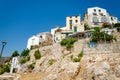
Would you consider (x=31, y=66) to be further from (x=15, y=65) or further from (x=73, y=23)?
(x=73, y=23)

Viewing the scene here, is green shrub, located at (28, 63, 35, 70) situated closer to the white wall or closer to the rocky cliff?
the rocky cliff

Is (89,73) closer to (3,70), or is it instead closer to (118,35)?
(118,35)

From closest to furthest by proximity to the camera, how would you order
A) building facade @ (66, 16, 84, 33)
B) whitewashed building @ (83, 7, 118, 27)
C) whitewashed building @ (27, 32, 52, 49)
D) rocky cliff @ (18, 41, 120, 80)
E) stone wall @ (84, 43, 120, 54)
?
1. rocky cliff @ (18, 41, 120, 80)
2. stone wall @ (84, 43, 120, 54)
3. building facade @ (66, 16, 84, 33)
4. whitewashed building @ (27, 32, 52, 49)
5. whitewashed building @ (83, 7, 118, 27)

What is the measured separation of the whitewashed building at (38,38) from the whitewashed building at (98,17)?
1572cm

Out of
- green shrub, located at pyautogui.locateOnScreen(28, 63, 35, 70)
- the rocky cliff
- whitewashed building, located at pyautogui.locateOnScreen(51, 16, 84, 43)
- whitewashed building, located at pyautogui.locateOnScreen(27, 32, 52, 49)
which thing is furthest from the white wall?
green shrub, located at pyautogui.locateOnScreen(28, 63, 35, 70)

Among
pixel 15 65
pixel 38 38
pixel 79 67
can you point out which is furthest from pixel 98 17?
pixel 79 67

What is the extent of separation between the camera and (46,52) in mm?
50062

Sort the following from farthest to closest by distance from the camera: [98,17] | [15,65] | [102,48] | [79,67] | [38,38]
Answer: [98,17] → [38,38] → [15,65] → [102,48] → [79,67]

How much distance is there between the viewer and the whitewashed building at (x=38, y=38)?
64875 mm

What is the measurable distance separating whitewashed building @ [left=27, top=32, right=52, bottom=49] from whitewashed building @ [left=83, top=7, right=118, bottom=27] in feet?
51.6

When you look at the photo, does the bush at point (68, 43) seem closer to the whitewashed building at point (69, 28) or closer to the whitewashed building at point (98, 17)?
the whitewashed building at point (69, 28)

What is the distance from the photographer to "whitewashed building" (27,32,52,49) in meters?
64.9

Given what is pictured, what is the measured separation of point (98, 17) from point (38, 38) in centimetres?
2510

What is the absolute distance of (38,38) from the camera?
6506cm
